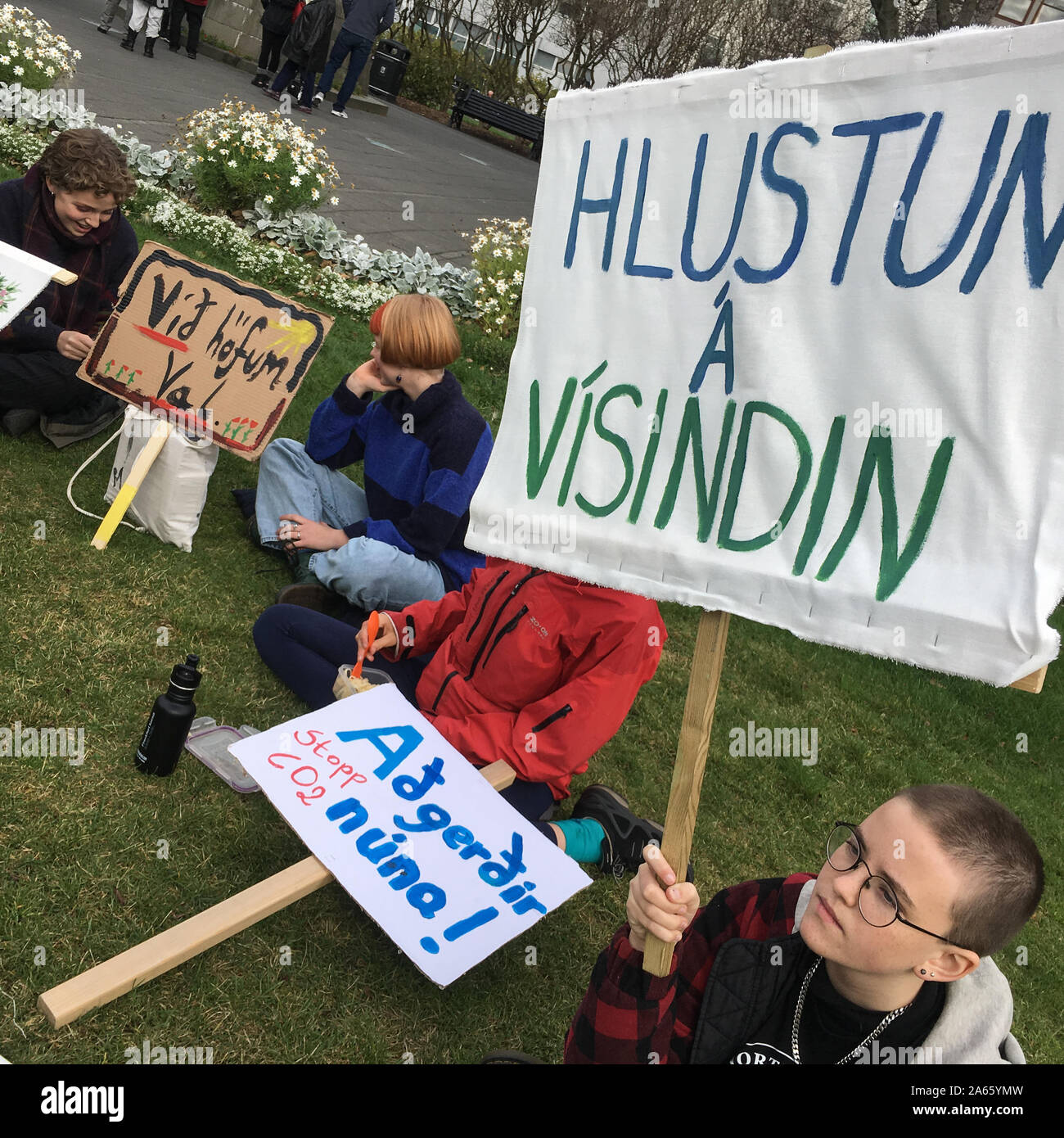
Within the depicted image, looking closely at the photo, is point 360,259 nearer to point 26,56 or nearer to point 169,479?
point 26,56

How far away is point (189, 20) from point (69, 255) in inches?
525

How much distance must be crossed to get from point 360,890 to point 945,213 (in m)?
1.93

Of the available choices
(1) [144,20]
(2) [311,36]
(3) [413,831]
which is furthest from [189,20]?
(3) [413,831]

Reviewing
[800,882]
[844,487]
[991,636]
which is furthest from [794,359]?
[800,882]

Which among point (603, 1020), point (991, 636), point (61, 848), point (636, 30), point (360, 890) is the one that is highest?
point (636, 30)

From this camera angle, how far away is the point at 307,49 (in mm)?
15266

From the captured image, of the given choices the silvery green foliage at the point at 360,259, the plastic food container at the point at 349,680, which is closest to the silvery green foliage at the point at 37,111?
the silvery green foliage at the point at 360,259

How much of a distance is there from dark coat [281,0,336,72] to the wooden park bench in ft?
25.9

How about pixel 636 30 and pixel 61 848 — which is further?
pixel 636 30

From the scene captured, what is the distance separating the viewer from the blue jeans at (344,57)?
647 inches

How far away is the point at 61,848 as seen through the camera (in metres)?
2.85

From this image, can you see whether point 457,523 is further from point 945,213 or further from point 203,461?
point 945,213

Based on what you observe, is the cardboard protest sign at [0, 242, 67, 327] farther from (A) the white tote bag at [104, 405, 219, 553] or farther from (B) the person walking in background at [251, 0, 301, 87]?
(B) the person walking in background at [251, 0, 301, 87]

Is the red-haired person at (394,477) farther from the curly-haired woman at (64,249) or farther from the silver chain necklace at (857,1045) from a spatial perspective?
the silver chain necklace at (857,1045)
